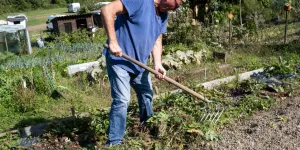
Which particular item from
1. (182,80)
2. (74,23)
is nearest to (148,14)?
(182,80)

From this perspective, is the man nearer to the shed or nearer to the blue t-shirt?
the blue t-shirt

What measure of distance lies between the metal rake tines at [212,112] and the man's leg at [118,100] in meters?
0.91

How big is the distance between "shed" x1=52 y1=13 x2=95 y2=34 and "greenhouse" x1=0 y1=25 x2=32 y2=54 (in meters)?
3.01

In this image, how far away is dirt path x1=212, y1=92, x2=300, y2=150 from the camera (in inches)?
129

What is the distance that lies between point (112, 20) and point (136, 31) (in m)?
0.34

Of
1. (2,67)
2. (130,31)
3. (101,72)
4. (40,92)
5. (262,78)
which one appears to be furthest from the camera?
(2,67)

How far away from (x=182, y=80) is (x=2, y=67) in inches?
195

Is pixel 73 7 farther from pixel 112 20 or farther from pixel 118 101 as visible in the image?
pixel 112 20

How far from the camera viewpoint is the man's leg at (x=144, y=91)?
347 cm

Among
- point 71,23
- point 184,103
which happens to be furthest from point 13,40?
point 184,103

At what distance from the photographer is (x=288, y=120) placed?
3.75 m

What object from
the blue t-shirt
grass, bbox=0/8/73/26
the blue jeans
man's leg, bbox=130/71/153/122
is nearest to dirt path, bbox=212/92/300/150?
man's leg, bbox=130/71/153/122

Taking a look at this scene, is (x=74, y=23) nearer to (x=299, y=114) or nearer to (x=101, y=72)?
(x=101, y=72)

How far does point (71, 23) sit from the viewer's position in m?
17.3
